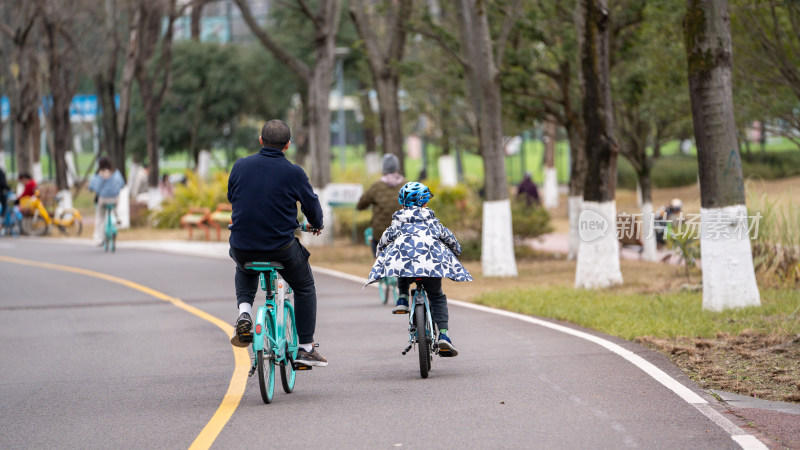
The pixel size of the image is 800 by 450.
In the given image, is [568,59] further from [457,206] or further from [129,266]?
[129,266]

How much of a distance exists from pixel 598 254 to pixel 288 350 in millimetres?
9303

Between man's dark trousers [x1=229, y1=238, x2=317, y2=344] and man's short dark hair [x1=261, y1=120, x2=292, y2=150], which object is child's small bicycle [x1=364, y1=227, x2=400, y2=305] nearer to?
man's dark trousers [x1=229, y1=238, x2=317, y2=344]

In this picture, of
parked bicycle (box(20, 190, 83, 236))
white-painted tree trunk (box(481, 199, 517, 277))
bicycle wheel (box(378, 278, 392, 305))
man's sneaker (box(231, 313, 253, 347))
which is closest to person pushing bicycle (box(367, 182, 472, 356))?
man's sneaker (box(231, 313, 253, 347))

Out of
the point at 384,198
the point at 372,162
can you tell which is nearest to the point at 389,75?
the point at 384,198

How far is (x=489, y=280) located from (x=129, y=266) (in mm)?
6825

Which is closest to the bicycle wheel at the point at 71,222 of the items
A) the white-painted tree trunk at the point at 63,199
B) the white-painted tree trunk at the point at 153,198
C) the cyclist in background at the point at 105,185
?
the white-painted tree trunk at the point at 63,199

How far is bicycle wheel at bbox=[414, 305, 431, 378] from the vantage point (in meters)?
8.89

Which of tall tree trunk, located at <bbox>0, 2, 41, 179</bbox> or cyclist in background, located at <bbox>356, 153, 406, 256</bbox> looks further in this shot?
tall tree trunk, located at <bbox>0, 2, 41, 179</bbox>

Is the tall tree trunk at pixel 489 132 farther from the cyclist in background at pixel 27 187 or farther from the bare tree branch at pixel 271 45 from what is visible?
the cyclist in background at pixel 27 187

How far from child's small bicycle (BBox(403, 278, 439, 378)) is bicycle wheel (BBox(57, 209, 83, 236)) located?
24728mm

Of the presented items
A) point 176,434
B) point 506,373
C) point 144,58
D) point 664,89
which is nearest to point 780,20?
point 664,89

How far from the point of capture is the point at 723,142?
13203 millimetres

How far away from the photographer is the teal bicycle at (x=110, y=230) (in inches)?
949

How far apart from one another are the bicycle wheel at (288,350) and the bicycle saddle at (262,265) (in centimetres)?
35
